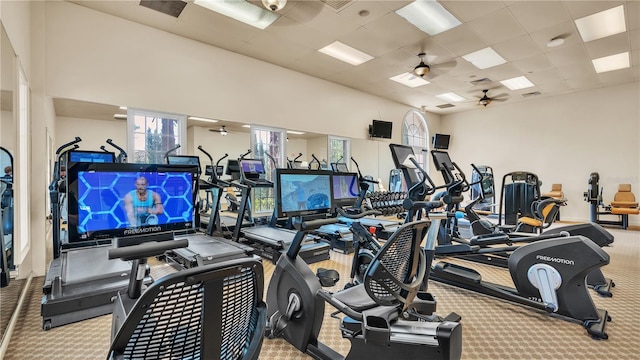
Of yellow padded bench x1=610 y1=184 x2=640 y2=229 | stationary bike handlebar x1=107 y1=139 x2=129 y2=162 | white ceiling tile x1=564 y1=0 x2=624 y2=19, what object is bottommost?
yellow padded bench x1=610 y1=184 x2=640 y2=229

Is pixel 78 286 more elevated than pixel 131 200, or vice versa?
pixel 131 200

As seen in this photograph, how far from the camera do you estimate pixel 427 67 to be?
20.6 ft

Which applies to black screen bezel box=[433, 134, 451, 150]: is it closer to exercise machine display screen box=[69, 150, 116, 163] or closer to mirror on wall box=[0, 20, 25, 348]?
exercise machine display screen box=[69, 150, 116, 163]

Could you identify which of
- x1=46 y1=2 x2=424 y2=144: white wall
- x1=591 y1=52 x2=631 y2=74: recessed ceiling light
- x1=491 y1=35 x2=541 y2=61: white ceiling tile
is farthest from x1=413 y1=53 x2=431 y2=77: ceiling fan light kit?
x1=591 y1=52 x2=631 y2=74: recessed ceiling light

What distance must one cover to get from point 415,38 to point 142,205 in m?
5.56

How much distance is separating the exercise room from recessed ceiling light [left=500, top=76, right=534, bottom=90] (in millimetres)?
82

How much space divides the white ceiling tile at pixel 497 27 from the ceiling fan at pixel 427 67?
1.10m

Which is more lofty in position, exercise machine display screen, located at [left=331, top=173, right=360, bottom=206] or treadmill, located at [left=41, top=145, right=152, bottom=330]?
exercise machine display screen, located at [left=331, top=173, right=360, bottom=206]

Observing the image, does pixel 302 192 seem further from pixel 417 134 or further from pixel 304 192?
pixel 417 134

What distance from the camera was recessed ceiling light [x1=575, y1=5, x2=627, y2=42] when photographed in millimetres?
4770

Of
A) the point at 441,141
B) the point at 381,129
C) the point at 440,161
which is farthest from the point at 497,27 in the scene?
the point at 441,141

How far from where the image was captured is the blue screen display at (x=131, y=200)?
65.1 inches

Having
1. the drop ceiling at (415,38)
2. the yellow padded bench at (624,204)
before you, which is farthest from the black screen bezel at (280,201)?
the yellow padded bench at (624,204)

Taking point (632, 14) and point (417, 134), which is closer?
point (632, 14)
